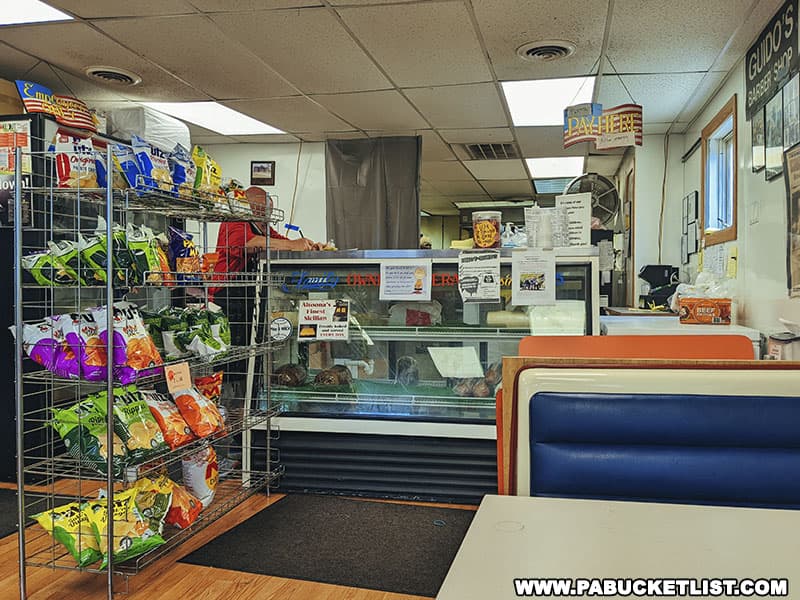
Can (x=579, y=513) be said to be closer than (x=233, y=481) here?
Yes

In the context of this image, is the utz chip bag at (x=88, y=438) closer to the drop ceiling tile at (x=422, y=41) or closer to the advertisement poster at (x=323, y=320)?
the advertisement poster at (x=323, y=320)

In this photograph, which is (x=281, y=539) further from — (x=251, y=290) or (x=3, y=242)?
(x=3, y=242)

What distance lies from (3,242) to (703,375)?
367cm

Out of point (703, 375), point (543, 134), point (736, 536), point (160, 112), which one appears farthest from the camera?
point (543, 134)

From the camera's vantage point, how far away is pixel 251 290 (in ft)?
11.1

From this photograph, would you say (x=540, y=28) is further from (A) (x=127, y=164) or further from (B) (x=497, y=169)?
(B) (x=497, y=169)

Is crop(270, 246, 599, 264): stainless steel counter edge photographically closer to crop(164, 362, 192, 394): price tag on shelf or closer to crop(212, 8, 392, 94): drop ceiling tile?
crop(164, 362, 192, 394): price tag on shelf

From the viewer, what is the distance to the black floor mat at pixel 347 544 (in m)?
2.33

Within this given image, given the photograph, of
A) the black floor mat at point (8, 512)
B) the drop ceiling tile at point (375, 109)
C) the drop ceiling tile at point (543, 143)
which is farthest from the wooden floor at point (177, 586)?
the drop ceiling tile at point (543, 143)

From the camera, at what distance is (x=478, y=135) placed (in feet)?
19.7

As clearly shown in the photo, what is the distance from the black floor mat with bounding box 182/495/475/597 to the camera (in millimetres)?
2330

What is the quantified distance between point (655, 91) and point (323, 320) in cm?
284

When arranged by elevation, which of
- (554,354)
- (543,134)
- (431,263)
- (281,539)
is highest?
(543,134)

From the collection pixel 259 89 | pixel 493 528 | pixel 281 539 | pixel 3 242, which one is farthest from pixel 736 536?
pixel 259 89
